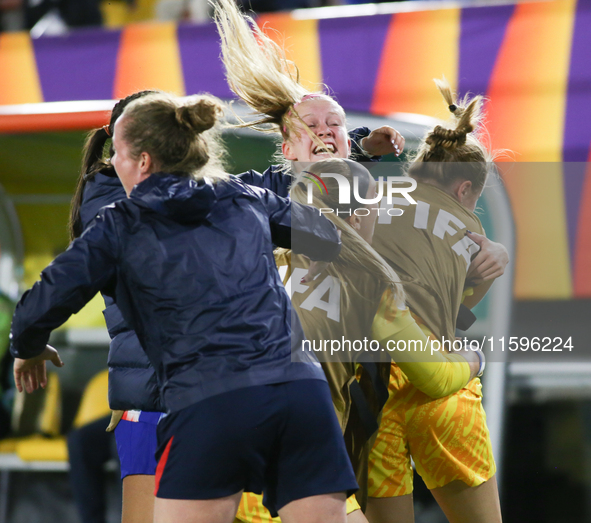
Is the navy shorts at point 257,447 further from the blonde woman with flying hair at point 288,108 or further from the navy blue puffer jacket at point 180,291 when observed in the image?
the blonde woman with flying hair at point 288,108

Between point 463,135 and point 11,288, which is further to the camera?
point 11,288

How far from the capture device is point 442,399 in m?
1.71

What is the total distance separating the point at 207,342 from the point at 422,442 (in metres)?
0.79

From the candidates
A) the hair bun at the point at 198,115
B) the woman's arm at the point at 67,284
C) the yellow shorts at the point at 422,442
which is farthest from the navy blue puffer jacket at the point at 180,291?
the yellow shorts at the point at 422,442

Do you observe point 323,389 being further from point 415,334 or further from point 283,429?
point 415,334

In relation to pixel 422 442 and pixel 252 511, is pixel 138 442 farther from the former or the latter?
pixel 422 442

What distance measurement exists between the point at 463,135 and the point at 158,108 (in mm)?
983

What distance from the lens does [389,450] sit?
1.71 meters

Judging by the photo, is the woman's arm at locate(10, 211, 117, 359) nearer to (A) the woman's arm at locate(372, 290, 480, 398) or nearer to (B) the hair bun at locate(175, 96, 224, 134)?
(B) the hair bun at locate(175, 96, 224, 134)

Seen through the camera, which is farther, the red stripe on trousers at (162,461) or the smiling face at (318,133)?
the smiling face at (318,133)

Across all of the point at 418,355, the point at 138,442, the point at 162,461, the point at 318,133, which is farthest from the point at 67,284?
the point at 318,133

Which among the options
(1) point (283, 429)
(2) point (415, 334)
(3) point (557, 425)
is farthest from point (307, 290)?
(3) point (557, 425)

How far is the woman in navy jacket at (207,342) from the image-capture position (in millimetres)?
1131

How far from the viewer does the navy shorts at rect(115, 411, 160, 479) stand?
1556 millimetres
